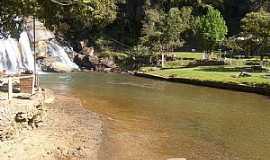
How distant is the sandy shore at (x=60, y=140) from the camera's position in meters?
23.0

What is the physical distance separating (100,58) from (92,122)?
66057mm

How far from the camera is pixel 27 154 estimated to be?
74.9 feet

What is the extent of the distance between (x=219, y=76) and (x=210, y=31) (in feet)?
99.9

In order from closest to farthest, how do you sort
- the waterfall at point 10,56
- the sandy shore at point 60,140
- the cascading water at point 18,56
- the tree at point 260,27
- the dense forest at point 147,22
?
1. the sandy shore at point 60,140
2. the dense forest at point 147,22
3. the tree at point 260,27
4. the waterfall at point 10,56
5. the cascading water at point 18,56

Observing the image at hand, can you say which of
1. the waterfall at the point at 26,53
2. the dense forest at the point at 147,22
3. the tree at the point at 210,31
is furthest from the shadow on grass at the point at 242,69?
the waterfall at the point at 26,53

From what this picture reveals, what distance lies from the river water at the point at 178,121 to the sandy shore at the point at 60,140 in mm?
825

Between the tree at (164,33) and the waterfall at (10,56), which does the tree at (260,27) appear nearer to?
the tree at (164,33)

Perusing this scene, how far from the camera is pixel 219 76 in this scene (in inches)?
2594

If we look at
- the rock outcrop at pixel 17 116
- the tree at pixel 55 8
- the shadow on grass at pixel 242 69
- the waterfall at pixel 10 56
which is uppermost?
the tree at pixel 55 8

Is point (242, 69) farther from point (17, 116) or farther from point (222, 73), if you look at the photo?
point (17, 116)

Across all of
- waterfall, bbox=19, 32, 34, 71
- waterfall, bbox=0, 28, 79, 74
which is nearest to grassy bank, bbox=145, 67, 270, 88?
waterfall, bbox=19, 32, 34, 71

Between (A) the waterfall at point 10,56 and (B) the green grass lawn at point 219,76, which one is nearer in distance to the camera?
(B) the green grass lawn at point 219,76

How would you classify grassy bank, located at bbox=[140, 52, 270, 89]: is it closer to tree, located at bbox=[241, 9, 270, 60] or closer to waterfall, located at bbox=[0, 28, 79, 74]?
tree, located at bbox=[241, 9, 270, 60]

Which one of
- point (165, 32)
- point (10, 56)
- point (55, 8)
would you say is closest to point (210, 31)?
point (165, 32)
